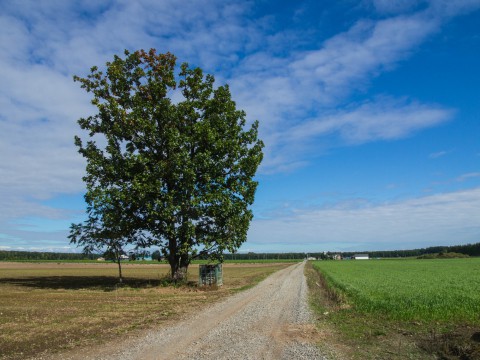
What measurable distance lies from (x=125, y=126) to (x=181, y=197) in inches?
267

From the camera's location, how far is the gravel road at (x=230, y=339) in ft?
31.0

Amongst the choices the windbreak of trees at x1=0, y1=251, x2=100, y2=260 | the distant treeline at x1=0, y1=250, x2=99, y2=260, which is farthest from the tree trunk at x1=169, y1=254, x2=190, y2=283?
the windbreak of trees at x1=0, y1=251, x2=100, y2=260

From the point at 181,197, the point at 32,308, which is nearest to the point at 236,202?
the point at 181,197

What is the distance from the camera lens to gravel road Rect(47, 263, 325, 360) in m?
9.45

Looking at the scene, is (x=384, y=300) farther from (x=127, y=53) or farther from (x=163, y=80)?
(x=127, y=53)

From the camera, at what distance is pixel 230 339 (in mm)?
11258

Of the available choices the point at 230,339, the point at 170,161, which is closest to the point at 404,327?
the point at 230,339

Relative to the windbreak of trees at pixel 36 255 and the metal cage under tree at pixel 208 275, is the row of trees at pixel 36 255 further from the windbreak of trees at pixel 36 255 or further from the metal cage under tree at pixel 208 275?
the metal cage under tree at pixel 208 275

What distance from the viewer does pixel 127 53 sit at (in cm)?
3059

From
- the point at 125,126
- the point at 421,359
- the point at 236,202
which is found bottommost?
the point at 421,359

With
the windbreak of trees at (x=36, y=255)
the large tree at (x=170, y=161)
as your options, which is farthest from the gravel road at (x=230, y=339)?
the windbreak of trees at (x=36, y=255)

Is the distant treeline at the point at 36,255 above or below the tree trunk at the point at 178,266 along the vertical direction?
above

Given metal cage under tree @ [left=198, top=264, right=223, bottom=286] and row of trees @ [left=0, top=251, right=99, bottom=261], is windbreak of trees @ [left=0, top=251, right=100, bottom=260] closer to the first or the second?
row of trees @ [left=0, top=251, right=99, bottom=261]

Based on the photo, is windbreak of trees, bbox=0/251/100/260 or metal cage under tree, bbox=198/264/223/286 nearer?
metal cage under tree, bbox=198/264/223/286
